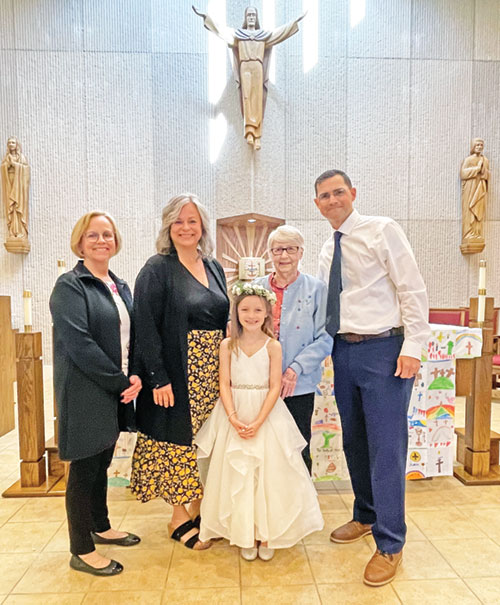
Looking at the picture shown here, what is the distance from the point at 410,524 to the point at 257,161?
4.92 meters

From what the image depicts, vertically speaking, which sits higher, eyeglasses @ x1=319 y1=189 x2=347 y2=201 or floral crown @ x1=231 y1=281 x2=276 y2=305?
eyeglasses @ x1=319 y1=189 x2=347 y2=201

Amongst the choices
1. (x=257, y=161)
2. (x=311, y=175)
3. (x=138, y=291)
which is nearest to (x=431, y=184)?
(x=311, y=175)

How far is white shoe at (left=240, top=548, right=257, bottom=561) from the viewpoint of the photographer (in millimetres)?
1912

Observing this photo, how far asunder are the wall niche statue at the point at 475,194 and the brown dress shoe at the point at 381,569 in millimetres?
5238

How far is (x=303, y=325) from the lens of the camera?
200 cm

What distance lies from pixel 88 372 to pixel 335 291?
1079 mm

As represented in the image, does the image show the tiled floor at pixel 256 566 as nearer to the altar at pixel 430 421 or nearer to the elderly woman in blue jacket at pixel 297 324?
the altar at pixel 430 421

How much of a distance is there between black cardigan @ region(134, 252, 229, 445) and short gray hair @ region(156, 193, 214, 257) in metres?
0.07

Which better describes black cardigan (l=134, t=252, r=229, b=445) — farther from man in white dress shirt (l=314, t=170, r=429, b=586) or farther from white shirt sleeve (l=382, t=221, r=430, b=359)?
white shirt sleeve (l=382, t=221, r=430, b=359)

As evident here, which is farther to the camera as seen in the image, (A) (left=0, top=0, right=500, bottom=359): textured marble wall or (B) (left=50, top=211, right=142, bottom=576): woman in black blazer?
(A) (left=0, top=0, right=500, bottom=359): textured marble wall

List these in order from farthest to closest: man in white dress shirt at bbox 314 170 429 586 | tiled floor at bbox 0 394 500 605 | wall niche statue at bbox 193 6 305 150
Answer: wall niche statue at bbox 193 6 305 150 < man in white dress shirt at bbox 314 170 429 586 < tiled floor at bbox 0 394 500 605

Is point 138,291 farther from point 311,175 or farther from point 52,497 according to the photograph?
point 311,175

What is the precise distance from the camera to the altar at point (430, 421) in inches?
102

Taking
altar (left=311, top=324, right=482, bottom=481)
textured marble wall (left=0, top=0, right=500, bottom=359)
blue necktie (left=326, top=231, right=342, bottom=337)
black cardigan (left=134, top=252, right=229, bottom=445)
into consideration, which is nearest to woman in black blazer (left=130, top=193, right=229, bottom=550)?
black cardigan (left=134, top=252, right=229, bottom=445)
